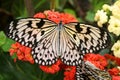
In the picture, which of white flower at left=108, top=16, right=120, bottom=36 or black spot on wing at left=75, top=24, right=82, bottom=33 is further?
white flower at left=108, top=16, right=120, bottom=36

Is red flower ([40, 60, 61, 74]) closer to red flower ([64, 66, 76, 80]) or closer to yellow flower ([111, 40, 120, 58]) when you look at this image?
red flower ([64, 66, 76, 80])

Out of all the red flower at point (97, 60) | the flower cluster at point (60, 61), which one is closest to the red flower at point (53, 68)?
the flower cluster at point (60, 61)

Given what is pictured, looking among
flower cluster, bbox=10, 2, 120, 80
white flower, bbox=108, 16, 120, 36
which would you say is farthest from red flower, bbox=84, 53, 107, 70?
white flower, bbox=108, 16, 120, 36

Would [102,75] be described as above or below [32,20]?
below

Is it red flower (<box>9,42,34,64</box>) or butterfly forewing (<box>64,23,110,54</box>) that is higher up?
butterfly forewing (<box>64,23,110,54</box>)

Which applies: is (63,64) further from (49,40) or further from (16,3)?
(16,3)

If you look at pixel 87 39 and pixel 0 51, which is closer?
pixel 87 39

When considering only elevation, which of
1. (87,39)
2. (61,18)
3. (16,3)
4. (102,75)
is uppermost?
(16,3)

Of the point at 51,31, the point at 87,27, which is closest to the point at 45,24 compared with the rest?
the point at 51,31
